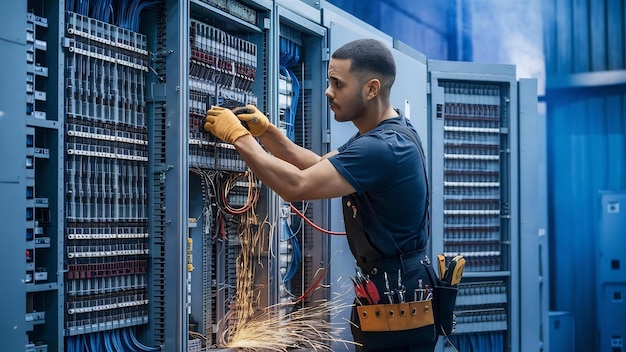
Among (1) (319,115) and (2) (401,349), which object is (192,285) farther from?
(1) (319,115)

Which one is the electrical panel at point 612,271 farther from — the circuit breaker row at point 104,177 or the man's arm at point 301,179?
the circuit breaker row at point 104,177

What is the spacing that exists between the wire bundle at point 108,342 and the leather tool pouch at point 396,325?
0.95 meters

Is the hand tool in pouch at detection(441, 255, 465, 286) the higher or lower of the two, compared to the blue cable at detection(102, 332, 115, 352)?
higher

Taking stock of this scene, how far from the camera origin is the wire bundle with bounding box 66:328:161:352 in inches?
120

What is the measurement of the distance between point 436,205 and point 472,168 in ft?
1.71

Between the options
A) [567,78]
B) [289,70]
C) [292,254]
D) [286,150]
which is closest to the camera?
[286,150]

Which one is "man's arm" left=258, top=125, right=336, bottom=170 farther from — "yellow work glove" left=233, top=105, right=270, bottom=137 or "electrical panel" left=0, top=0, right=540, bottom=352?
"electrical panel" left=0, top=0, right=540, bottom=352

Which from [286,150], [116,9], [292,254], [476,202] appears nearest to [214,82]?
[286,150]

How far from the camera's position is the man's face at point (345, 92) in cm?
312

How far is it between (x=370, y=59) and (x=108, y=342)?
1.62m

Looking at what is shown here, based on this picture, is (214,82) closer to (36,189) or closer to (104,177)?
(104,177)

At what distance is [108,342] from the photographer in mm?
3162

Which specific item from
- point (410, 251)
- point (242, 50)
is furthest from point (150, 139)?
point (410, 251)

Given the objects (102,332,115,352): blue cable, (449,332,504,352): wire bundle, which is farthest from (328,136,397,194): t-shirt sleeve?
(449,332,504,352): wire bundle
